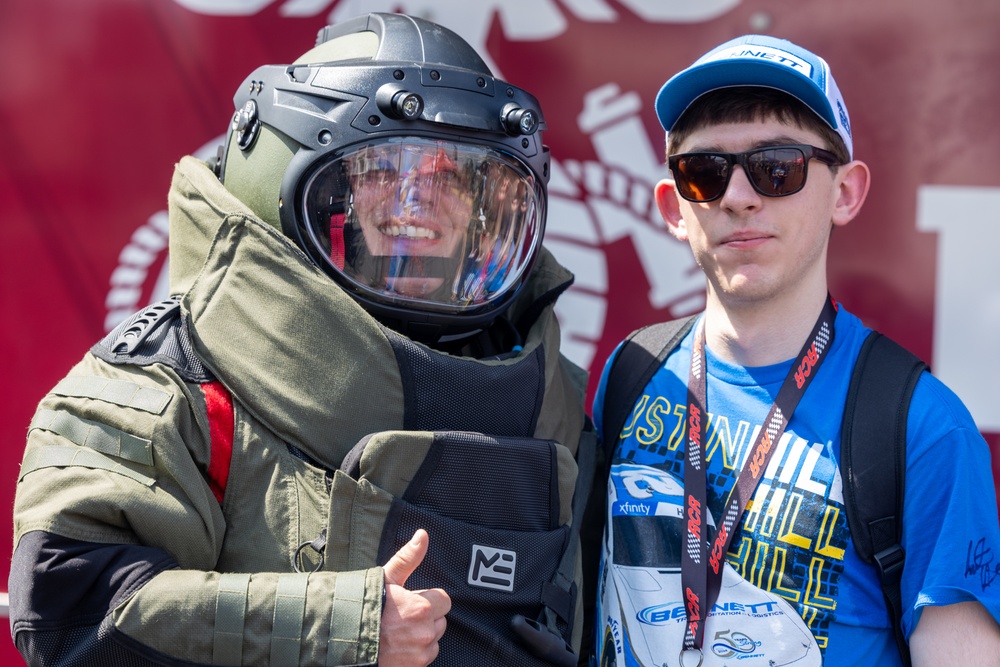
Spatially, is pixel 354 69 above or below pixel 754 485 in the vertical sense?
above

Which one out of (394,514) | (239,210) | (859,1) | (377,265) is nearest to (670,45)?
(859,1)

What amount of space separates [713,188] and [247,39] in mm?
1586

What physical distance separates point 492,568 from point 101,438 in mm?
653

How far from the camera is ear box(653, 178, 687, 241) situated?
6.62 feet

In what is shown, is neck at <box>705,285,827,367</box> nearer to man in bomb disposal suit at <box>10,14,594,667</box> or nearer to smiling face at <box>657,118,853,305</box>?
smiling face at <box>657,118,853,305</box>

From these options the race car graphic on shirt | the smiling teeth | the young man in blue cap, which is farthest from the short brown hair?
the race car graphic on shirt

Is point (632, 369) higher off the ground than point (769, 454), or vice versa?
point (632, 369)

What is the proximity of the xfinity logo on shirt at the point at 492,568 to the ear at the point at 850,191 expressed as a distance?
888 mm

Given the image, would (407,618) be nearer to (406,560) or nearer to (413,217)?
(406,560)

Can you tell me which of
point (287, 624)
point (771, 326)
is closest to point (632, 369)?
point (771, 326)

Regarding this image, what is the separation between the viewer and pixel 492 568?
1.64 metres

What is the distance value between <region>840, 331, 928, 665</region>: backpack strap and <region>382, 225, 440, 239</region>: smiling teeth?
0.82 metres

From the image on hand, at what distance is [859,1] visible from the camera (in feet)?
8.74

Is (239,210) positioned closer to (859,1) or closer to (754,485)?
(754,485)
